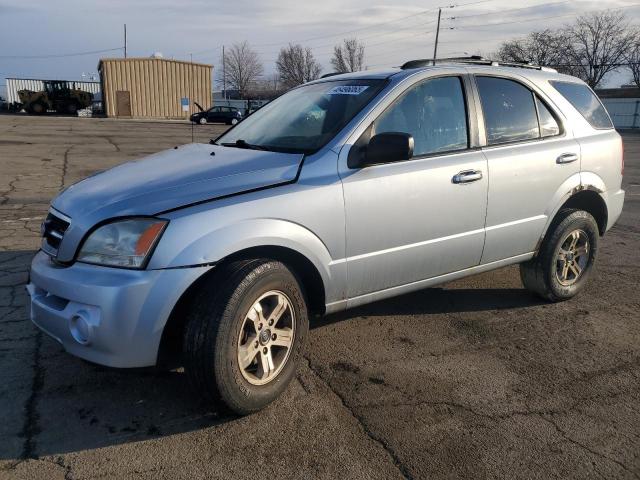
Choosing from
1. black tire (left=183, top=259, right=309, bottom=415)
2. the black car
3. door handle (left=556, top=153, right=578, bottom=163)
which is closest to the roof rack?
door handle (left=556, top=153, right=578, bottom=163)

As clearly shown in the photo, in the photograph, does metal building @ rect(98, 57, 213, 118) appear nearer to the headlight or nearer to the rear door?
the rear door

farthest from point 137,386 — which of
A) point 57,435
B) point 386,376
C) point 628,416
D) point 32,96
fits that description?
point 32,96

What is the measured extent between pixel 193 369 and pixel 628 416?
234 cm

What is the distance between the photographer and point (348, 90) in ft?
12.8

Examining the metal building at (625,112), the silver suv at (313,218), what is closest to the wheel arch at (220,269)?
the silver suv at (313,218)

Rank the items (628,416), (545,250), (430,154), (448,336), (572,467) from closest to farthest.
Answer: (572,467), (628,416), (430,154), (448,336), (545,250)

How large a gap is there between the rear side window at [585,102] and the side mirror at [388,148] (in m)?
2.07

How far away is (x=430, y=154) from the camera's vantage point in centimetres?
380

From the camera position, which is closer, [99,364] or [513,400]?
[99,364]

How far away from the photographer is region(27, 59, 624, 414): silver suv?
9.17 ft

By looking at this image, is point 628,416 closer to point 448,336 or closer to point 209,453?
point 448,336

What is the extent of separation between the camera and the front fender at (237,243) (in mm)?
2758

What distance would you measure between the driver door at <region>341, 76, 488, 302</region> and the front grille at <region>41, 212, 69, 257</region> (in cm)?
156

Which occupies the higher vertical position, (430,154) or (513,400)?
(430,154)
